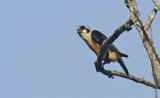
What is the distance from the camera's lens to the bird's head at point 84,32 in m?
10.7

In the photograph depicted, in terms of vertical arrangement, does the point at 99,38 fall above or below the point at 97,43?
above

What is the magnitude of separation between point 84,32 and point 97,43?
2.26 ft

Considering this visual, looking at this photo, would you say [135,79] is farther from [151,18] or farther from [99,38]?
[99,38]

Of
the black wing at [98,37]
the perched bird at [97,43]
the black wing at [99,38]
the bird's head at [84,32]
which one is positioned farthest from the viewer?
the bird's head at [84,32]

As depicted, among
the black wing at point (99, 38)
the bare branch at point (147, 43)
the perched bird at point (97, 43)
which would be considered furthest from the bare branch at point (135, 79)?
the black wing at point (99, 38)

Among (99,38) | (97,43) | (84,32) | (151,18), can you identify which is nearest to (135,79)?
(151,18)

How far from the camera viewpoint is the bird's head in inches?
423

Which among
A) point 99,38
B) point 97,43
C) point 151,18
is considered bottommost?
point 151,18

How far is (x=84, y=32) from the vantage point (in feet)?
35.6

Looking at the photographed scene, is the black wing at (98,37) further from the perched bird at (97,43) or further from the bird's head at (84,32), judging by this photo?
the bird's head at (84,32)

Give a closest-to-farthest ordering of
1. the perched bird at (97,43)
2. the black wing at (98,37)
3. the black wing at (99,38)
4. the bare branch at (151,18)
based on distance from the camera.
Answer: the bare branch at (151,18), the perched bird at (97,43), the black wing at (99,38), the black wing at (98,37)

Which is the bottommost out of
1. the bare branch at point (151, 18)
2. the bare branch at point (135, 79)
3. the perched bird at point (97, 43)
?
the bare branch at point (135, 79)

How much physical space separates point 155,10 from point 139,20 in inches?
33.9

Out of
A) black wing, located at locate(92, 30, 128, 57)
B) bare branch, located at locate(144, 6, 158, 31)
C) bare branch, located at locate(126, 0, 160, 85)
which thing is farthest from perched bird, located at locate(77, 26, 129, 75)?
bare branch, located at locate(126, 0, 160, 85)
